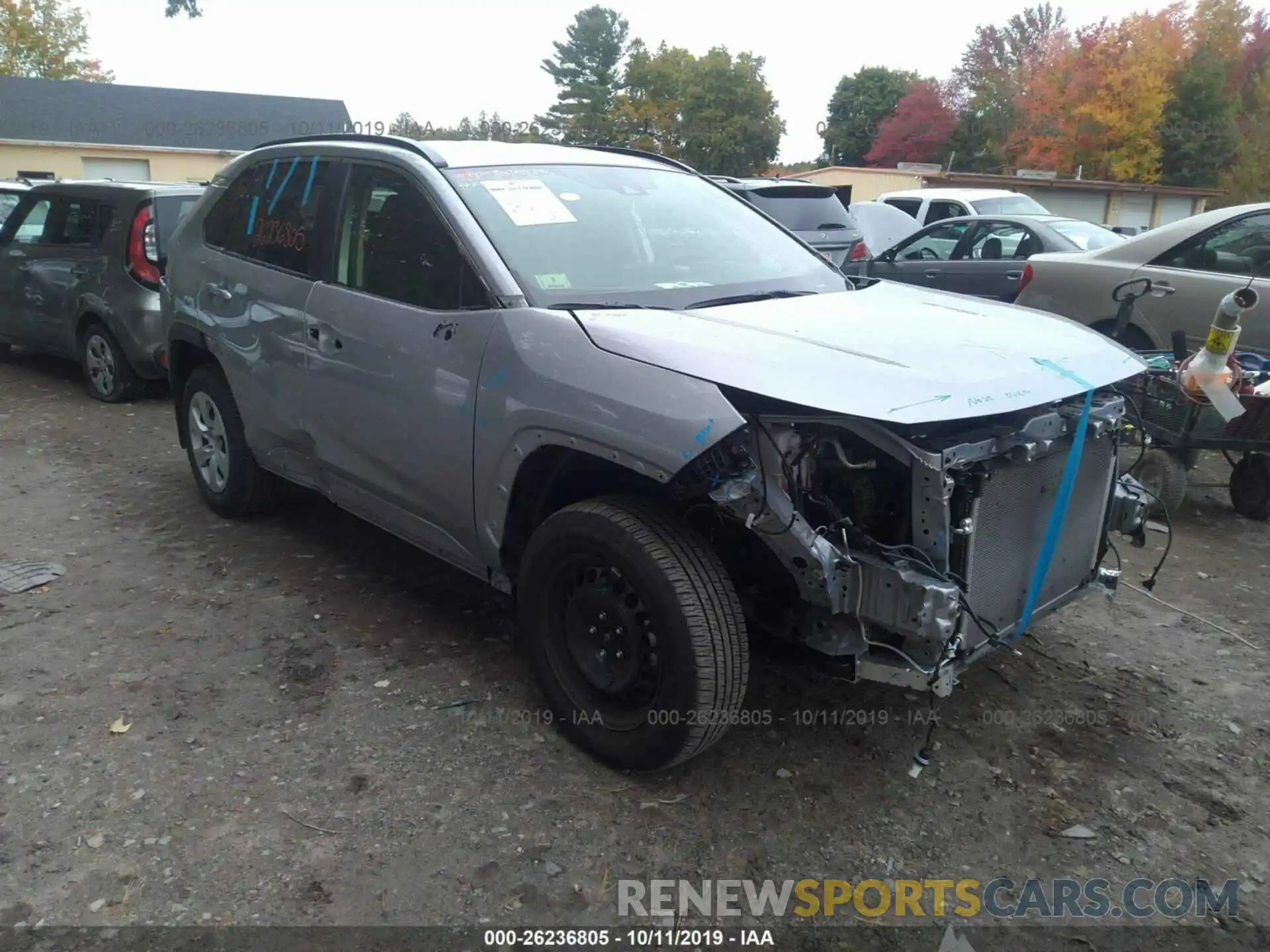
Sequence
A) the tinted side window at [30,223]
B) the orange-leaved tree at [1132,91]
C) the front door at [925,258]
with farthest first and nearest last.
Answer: the orange-leaved tree at [1132,91]
the front door at [925,258]
the tinted side window at [30,223]

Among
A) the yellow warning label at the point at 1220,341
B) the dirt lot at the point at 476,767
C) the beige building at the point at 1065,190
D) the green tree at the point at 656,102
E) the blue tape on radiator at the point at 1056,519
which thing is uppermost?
the green tree at the point at 656,102

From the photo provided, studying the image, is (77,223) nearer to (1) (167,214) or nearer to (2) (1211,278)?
(1) (167,214)

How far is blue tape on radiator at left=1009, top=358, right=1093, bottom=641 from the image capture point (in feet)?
9.68

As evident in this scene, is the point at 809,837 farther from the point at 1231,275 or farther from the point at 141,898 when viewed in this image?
the point at 1231,275

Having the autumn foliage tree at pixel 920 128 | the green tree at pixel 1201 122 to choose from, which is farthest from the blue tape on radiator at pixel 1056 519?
the autumn foliage tree at pixel 920 128

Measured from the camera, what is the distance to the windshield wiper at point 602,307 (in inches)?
123

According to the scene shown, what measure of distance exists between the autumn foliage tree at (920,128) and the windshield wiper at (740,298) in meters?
57.0

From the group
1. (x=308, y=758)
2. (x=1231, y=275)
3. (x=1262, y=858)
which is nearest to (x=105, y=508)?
(x=308, y=758)

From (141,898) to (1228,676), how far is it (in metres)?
3.76

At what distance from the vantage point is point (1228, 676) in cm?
372

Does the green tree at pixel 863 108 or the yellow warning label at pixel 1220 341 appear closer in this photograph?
the yellow warning label at pixel 1220 341

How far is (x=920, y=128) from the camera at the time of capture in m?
57.6

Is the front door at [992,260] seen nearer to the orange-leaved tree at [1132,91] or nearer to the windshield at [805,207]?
the windshield at [805,207]

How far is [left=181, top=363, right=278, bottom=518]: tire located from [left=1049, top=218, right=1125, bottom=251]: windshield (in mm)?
8181
